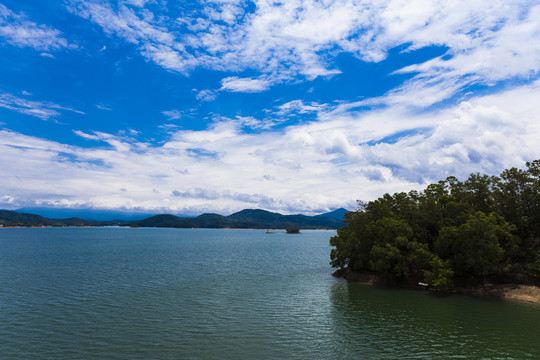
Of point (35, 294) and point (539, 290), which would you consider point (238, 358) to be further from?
point (539, 290)

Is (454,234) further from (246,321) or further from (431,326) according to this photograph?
(246,321)

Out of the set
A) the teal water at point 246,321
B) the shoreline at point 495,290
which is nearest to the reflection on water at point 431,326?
the teal water at point 246,321

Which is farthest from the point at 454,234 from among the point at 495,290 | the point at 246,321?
the point at 246,321

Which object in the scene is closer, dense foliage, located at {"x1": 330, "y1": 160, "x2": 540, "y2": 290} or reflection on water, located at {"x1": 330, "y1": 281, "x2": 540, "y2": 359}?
reflection on water, located at {"x1": 330, "y1": 281, "x2": 540, "y2": 359}

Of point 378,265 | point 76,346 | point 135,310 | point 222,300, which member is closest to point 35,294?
point 135,310

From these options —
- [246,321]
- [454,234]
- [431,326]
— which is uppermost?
[454,234]

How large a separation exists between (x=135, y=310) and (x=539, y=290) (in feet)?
250

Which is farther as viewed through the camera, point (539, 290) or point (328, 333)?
point (539, 290)

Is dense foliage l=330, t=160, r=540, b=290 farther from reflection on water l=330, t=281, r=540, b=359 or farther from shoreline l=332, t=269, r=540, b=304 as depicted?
reflection on water l=330, t=281, r=540, b=359

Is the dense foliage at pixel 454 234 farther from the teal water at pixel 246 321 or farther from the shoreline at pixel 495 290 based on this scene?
the teal water at pixel 246 321

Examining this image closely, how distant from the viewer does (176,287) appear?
67.2 m

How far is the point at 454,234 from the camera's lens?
66.6 metres

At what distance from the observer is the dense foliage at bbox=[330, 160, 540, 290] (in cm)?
6347

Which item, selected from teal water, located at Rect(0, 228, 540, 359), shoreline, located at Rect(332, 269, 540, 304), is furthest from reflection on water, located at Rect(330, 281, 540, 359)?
shoreline, located at Rect(332, 269, 540, 304)
